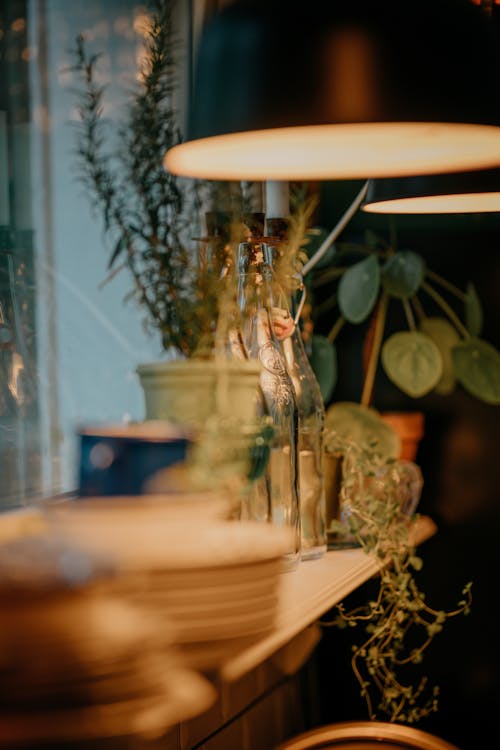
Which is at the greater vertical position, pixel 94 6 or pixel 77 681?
pixel 94 6

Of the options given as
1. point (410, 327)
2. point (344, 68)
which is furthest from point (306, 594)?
point (410, 327)

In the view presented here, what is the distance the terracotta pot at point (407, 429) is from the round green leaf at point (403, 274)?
24 cm

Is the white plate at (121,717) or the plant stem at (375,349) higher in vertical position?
the plant stem at (375,349)

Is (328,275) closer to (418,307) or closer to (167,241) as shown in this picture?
(418,307)

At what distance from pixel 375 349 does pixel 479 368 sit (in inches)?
8.8

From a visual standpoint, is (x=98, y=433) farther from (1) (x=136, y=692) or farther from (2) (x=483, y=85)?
(2) (x=483, y=85)

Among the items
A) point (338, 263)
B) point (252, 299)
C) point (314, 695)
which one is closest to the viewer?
point (252, 299)

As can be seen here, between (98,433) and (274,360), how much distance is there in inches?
17.9

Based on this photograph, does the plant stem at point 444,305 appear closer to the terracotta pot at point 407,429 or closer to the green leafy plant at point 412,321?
the green leafy plant at point 412,321

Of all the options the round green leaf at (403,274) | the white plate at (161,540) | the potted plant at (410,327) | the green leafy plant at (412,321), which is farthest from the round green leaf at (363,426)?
the white plate at (161,540)

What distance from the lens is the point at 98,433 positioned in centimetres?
69

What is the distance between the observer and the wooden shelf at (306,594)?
0.71 metres

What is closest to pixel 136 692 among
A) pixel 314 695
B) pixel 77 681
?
pixel 77 681

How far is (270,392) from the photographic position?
3.63 ft
